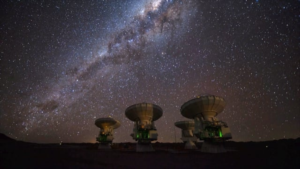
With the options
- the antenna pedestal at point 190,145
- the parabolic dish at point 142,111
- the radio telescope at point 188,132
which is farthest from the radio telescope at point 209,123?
the radio telescope at point 188,132

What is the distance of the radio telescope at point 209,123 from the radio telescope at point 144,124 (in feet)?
22.8

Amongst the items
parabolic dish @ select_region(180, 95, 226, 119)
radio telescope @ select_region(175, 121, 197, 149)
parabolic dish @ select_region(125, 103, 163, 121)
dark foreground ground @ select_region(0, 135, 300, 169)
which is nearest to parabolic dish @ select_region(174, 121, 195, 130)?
radio telescope @ select_region(175, 121, 197, 149)

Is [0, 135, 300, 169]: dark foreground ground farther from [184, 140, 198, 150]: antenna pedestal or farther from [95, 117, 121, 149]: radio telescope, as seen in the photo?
[95, 117, 121, 149]: radio telescope

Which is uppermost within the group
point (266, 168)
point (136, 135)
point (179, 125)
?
point (179, 125)

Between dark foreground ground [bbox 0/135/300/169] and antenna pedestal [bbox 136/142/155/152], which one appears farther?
antenna pedestal [bbox 136/142/155/152]

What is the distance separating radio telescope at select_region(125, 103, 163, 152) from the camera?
27.5m

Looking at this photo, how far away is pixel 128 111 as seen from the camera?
30.6 m

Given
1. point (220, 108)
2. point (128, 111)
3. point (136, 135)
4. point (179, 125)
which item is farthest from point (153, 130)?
point (179, 125)

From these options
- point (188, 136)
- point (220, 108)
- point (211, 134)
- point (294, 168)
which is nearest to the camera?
point (294, 168)

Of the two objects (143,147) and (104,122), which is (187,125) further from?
(104,122)

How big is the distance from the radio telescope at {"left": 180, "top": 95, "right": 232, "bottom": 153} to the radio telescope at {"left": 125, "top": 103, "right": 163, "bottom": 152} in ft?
22.8

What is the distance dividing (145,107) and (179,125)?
1630cm

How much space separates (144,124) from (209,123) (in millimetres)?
11211

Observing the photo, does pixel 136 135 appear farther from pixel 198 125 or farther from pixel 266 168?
pixel 266 168
